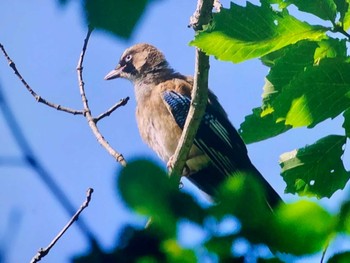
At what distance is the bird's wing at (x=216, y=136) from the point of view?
6559mm

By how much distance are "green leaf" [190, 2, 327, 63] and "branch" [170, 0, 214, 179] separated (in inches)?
12.0

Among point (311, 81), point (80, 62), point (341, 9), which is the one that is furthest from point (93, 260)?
point (80, 62)

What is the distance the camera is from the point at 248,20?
3.12 meters

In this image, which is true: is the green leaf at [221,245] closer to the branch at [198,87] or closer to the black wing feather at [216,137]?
the branch at [198,87]

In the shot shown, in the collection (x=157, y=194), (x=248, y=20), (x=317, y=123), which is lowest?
(x=157, y=194)

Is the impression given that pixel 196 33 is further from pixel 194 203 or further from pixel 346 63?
pixel 194 203

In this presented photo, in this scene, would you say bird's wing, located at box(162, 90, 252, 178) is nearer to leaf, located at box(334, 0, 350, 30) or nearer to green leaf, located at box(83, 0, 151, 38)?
leaf, located at box(334, 0, 350, 30)

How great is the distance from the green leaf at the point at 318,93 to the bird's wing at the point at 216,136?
3181 mm

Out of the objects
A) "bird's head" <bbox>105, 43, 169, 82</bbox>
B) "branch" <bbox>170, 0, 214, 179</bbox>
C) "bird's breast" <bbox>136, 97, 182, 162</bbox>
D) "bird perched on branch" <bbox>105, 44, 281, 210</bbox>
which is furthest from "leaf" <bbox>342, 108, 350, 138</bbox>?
"bird's head" <bbox>105, 43, 169, 82</bbox>

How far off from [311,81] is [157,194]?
2218 mm

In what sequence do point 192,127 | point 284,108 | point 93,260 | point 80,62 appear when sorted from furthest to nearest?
point 80,62 < point 192,127 < point 284,108 < point 93,260

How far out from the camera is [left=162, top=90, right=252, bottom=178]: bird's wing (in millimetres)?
6559

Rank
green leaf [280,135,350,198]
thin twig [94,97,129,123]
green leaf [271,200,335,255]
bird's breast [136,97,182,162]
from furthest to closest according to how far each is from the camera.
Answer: bird's breast [136,97,182,162] < thin twig [94,97,129,123] < green leaf [280,135,350,198] < green leaf [271,200,335,255]

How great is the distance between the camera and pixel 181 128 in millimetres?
6961
